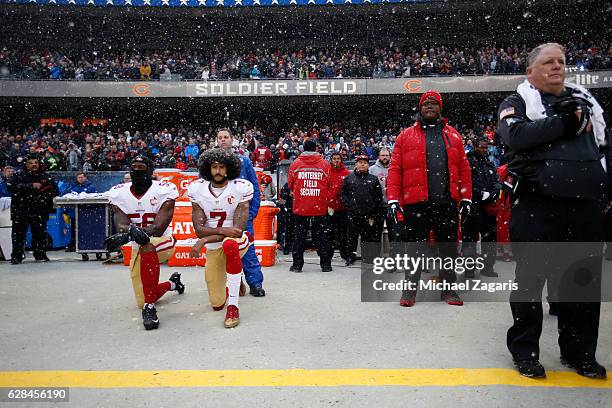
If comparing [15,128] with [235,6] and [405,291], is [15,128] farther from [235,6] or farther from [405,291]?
[405,291]

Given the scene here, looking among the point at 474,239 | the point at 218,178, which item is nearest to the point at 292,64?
the point at 474,239

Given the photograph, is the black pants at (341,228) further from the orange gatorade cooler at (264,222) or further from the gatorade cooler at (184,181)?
the gatorade cooler at (184,181)

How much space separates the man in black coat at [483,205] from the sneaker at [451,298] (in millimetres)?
1528

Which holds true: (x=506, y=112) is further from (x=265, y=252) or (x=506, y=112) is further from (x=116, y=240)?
(x=265, y=252)

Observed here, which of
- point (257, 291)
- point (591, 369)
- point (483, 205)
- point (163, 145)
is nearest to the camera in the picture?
point (591, 369)

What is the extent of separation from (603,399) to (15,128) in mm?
31482

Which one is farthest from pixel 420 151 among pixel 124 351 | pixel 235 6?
pixel 235 6

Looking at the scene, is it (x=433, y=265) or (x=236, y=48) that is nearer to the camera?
(x=433, y=265)

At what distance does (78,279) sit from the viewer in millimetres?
5777

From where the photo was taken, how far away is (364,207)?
6477 mm

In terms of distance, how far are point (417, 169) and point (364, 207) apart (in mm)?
2457

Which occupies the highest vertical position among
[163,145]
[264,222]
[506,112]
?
[163,145]

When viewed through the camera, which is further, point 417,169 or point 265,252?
point 265,252

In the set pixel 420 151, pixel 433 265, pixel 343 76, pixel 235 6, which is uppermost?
pixel 235 6
